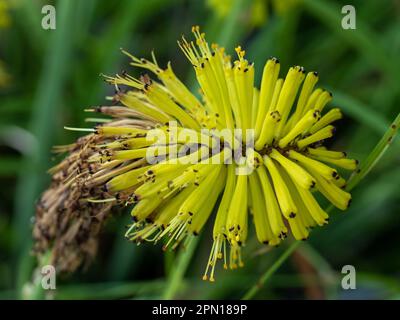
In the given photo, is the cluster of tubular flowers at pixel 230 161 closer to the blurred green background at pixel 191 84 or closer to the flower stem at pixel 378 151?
the flower stem at pixel 378 151

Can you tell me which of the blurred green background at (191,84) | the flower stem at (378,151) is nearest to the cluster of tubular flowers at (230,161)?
the flower stem at (378,151)

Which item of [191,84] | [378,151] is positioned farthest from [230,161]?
[191,84]

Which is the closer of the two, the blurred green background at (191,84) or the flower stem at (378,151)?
Result: the flower stem at (378,151)

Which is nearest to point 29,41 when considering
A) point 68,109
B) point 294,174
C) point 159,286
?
point 68,109

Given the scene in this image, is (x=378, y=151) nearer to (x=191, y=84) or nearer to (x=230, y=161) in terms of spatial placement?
(x=230, y=161)

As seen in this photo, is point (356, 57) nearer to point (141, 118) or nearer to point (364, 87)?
point (364, 87)

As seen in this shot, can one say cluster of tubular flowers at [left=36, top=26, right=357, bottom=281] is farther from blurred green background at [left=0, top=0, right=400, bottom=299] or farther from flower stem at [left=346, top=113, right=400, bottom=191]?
blurred green background at [left=0, top=0, right=400, bottom=299]
